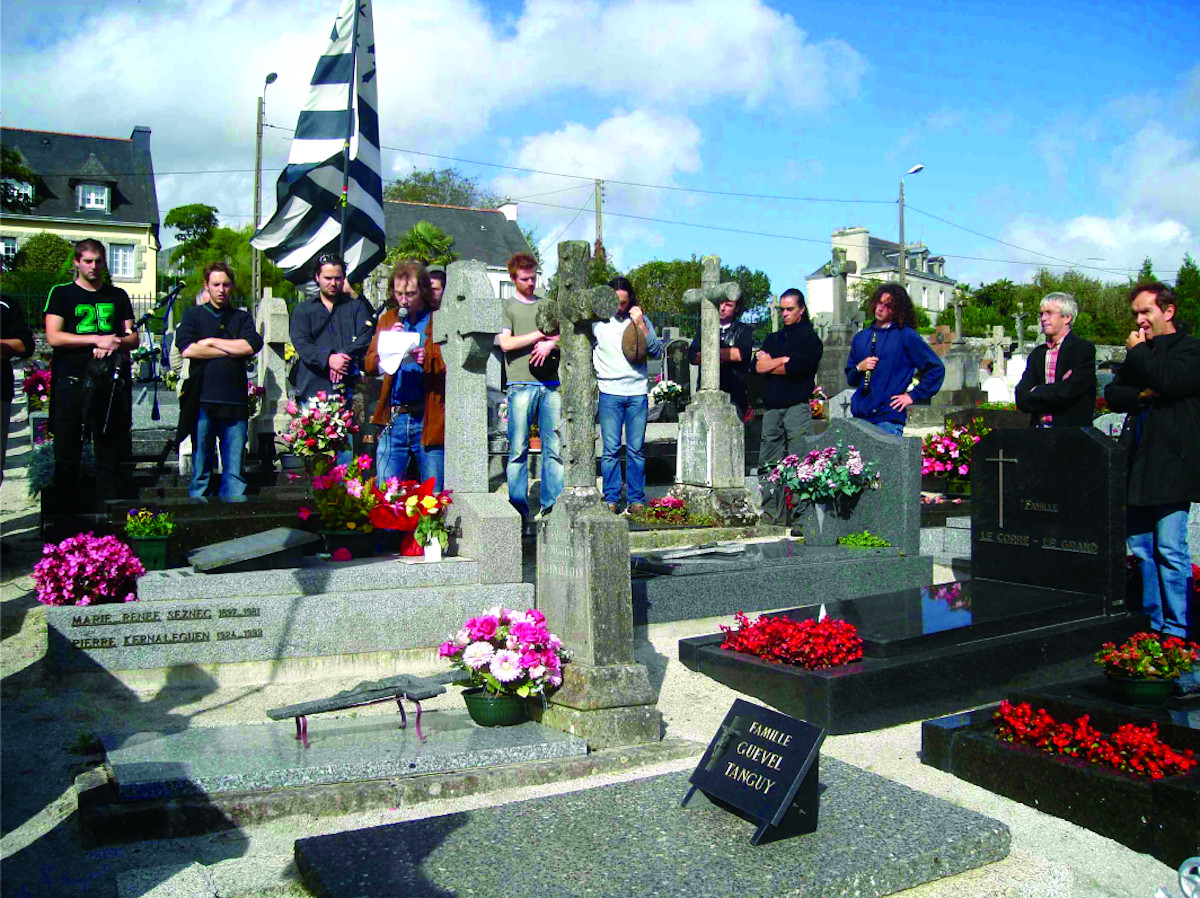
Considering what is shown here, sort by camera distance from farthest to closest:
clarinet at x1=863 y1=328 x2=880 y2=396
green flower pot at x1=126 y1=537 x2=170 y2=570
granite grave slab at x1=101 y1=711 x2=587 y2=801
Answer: clarinet at x1=863 y1=328 x2=880 y2=396 → green flower pot at x1=126 y1=537 x2=170 y2=570 → granite grave slab at x1=101 y1=711 x2=587 y2=801

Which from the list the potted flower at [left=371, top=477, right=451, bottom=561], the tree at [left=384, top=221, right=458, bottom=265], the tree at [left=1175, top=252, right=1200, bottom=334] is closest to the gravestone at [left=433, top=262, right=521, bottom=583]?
the potted flower at [left=371, top=477, right=451, bottom=561]

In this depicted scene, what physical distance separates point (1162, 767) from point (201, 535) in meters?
5.30

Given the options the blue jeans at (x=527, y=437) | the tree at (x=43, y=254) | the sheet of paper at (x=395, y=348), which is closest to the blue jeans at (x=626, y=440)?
Result: the blue jeans at (x=527, y=437)

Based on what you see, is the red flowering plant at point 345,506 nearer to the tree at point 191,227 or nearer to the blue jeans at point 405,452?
the blue jeans at point 405,452

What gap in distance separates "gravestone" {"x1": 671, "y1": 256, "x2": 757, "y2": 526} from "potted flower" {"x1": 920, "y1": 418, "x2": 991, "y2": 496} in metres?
1.98

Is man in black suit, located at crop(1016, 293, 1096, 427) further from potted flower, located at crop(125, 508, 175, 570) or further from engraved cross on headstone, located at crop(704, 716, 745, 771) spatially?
potted flower, located at crop(125, 508, 175, 570)

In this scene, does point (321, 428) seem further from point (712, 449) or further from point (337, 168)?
point (337, 168)

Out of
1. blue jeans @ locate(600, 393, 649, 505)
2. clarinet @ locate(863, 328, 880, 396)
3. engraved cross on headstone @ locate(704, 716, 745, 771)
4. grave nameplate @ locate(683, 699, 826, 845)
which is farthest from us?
blue jeans @ locate(600, 393, 649, 505)

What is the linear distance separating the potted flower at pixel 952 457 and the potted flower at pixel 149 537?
23.2 feet

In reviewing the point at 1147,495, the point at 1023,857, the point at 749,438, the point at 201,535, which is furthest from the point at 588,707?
the point at 749,438

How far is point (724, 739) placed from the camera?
13.7 feet

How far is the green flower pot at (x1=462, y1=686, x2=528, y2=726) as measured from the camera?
17.3 ft

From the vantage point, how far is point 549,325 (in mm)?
6059

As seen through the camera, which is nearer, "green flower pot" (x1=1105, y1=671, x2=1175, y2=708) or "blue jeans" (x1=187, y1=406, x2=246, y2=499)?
"green flower pot" (x1=1105, y1=671, x2=1175, y2=708)
